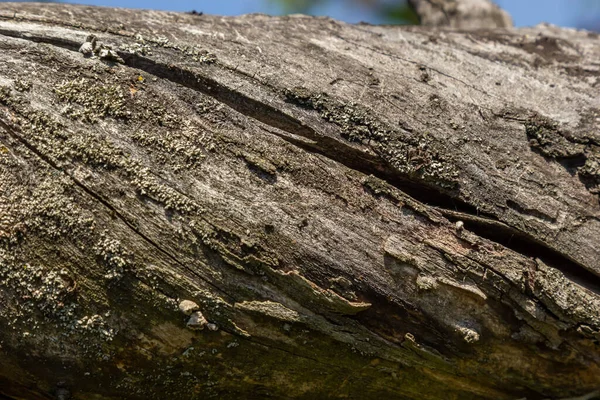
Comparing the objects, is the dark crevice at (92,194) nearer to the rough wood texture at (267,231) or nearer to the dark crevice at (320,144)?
the rough wood texture at (267,231)

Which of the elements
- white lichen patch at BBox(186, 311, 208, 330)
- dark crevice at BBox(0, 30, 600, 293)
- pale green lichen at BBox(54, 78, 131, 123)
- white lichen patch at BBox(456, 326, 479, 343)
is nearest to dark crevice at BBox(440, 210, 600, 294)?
dark crevice at BBox(0, 30, 600, 293)

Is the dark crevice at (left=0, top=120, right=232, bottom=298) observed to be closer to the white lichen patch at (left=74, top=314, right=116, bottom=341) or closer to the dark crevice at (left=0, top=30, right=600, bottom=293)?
the white lichen patch at (left=74, top=314, right=116, bottom=341)

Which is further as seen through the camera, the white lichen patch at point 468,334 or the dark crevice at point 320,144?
the dark crevice at point 320,144

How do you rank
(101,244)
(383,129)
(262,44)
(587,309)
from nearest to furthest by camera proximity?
(101,244) < (587,309) < (383,129) < (262,44)

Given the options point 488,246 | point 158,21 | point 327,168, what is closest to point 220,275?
point 327,168

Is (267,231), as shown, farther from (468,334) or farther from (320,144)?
(468,334)

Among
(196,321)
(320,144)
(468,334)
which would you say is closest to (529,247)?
(468,334)

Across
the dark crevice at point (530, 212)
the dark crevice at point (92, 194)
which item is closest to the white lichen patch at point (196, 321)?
the dark crevice at point (92, 194)

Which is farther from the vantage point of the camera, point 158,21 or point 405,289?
point 158,21

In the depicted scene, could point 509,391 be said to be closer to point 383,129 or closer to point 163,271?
point 383,129
